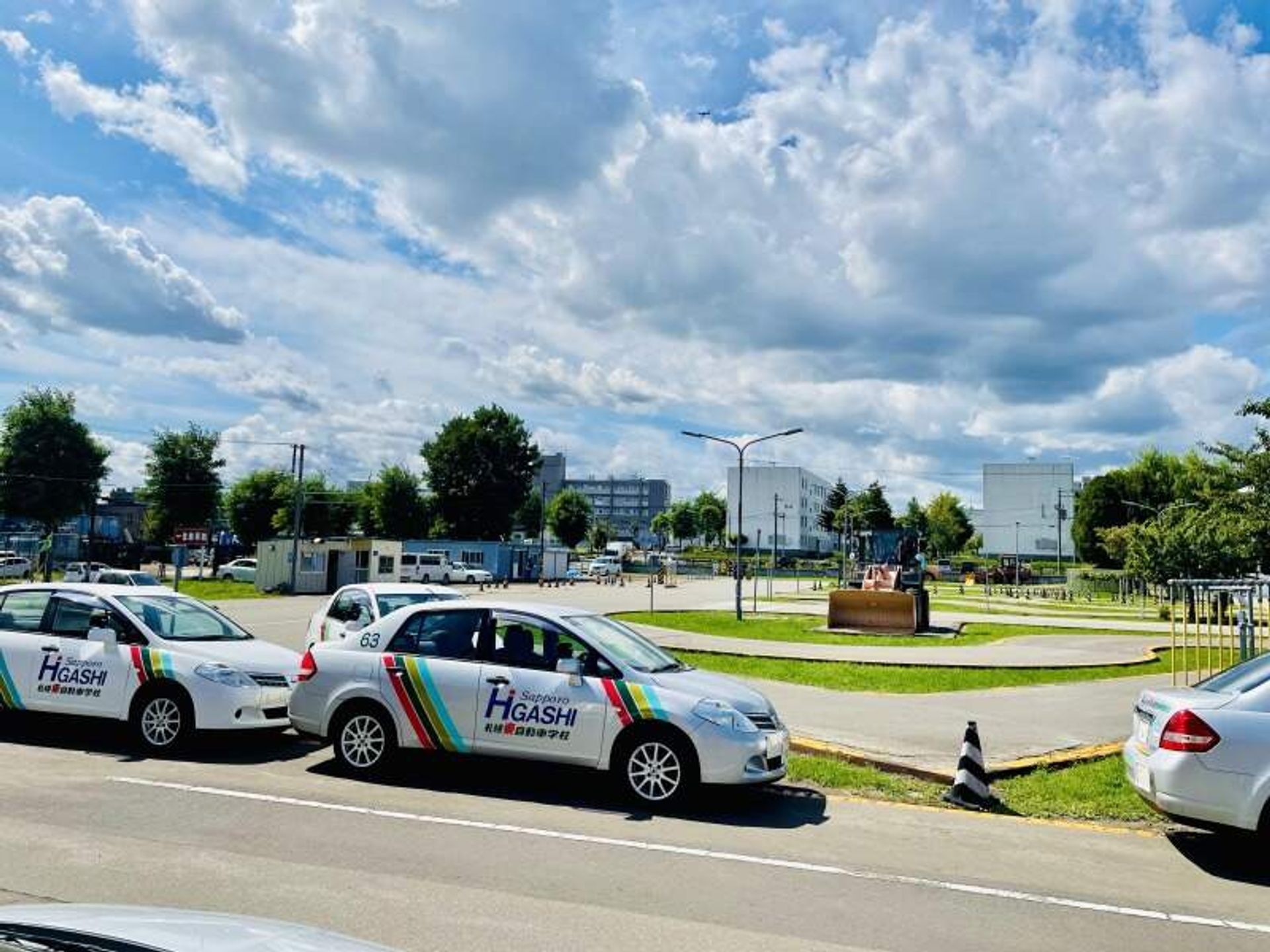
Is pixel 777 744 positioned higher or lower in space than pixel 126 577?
lower

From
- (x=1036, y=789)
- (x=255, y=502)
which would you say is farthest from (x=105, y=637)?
(x=255, y=502)

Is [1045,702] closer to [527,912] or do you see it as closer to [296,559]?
[527,912]

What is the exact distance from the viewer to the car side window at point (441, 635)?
8492mm

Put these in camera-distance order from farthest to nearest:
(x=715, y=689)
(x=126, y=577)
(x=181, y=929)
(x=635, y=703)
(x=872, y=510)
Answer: (x=872, y=510) → (x=126, y=577) → (x=715, y=689) → (x=635, y=703) → (x=181, y=929)

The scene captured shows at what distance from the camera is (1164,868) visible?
662 centimetres

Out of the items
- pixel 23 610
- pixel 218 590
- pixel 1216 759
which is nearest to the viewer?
pixel 1216 759

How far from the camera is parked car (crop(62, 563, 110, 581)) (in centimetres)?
4616

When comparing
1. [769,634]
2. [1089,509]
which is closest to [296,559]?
[769,634]

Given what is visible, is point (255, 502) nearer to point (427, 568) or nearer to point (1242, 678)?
point (427, 568)

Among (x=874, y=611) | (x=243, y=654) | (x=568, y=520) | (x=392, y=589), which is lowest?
(x=874, y=611)

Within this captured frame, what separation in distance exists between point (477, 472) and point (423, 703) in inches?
3128

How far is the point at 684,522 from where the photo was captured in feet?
488

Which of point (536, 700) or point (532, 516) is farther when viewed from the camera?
point (532, 516)

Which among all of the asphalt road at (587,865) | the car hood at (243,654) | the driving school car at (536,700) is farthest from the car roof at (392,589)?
the asphalt road at (587,865)
